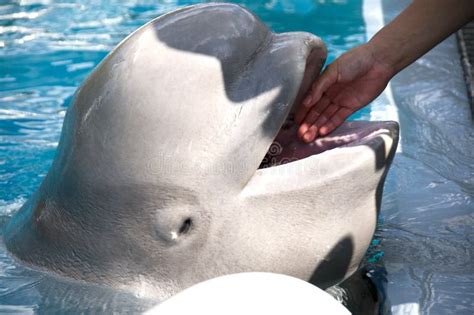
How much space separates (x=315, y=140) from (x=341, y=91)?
35cm

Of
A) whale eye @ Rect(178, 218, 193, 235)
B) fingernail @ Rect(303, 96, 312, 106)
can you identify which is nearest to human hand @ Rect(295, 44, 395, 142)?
fingernail @ Rect(303, 96, 312, 106)

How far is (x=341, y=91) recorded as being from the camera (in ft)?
13.5

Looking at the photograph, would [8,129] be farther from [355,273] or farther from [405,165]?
[355,273]

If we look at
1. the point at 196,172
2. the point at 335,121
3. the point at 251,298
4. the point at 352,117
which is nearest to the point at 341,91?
the point at 335,121

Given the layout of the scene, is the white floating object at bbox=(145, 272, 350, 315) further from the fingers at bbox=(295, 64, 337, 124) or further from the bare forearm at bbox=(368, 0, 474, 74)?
the bare forearm at bbox=(368, 0, 474, 74)

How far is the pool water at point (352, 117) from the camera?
3795 mm

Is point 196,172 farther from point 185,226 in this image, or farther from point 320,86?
point 320,86

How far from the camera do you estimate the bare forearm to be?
13.2ft

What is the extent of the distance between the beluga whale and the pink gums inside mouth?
2.4 inches

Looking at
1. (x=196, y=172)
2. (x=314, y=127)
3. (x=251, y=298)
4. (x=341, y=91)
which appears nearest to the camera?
(x=251, y=298)

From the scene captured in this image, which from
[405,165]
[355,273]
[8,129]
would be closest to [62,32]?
[8,129]

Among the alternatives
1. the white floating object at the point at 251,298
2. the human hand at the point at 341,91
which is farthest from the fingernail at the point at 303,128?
the white floating object at the point at 251,298

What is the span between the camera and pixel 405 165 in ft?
17.2

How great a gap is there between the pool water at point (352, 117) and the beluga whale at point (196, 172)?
22cm
